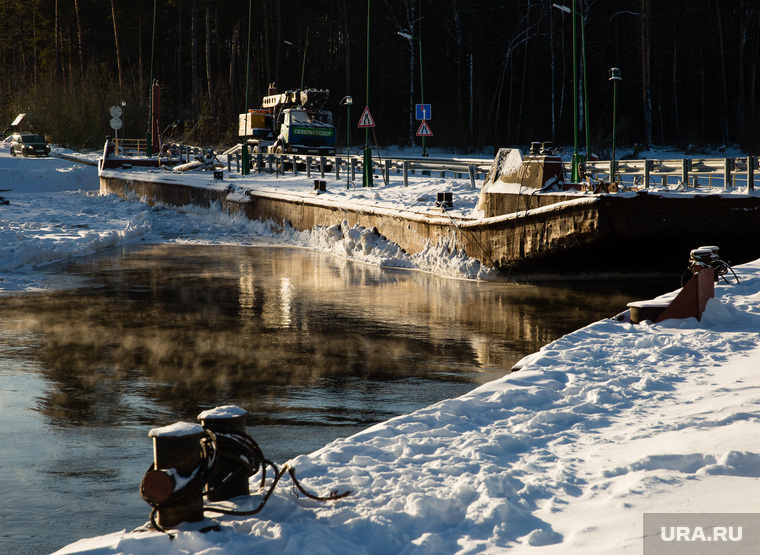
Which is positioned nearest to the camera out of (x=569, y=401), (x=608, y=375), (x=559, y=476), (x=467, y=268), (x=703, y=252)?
(x=559, y=476)

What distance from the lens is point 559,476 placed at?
466 centimetres

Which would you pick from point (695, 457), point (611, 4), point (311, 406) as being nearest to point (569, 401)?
point (695, 457)

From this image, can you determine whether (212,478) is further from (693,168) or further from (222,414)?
(693,168)

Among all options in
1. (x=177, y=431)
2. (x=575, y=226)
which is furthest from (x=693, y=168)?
(x=177, y=431)

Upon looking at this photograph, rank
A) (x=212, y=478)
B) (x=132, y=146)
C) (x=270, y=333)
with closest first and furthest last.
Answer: (x=212, y=478) < (x=270, y=333) < (x=132, y=146)

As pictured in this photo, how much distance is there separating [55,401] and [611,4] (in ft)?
195

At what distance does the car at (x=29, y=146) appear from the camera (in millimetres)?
49625

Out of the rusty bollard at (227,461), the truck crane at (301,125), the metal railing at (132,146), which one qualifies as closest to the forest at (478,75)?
the metal railing at (132,146)

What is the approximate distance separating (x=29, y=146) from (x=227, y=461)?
5092 centimetres

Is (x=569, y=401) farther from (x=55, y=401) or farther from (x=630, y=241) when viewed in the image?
(x=630, y=241)

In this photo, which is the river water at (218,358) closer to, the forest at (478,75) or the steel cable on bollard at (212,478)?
the steel cable on bollard at (212,478)

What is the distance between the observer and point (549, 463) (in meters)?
4.90

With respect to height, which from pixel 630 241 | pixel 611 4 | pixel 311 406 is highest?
pixel 611 4

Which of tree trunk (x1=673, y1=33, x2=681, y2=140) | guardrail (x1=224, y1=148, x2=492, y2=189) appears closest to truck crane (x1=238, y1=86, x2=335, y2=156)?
guardrail (x1=224, y1=148, x2=492, y2=189)
